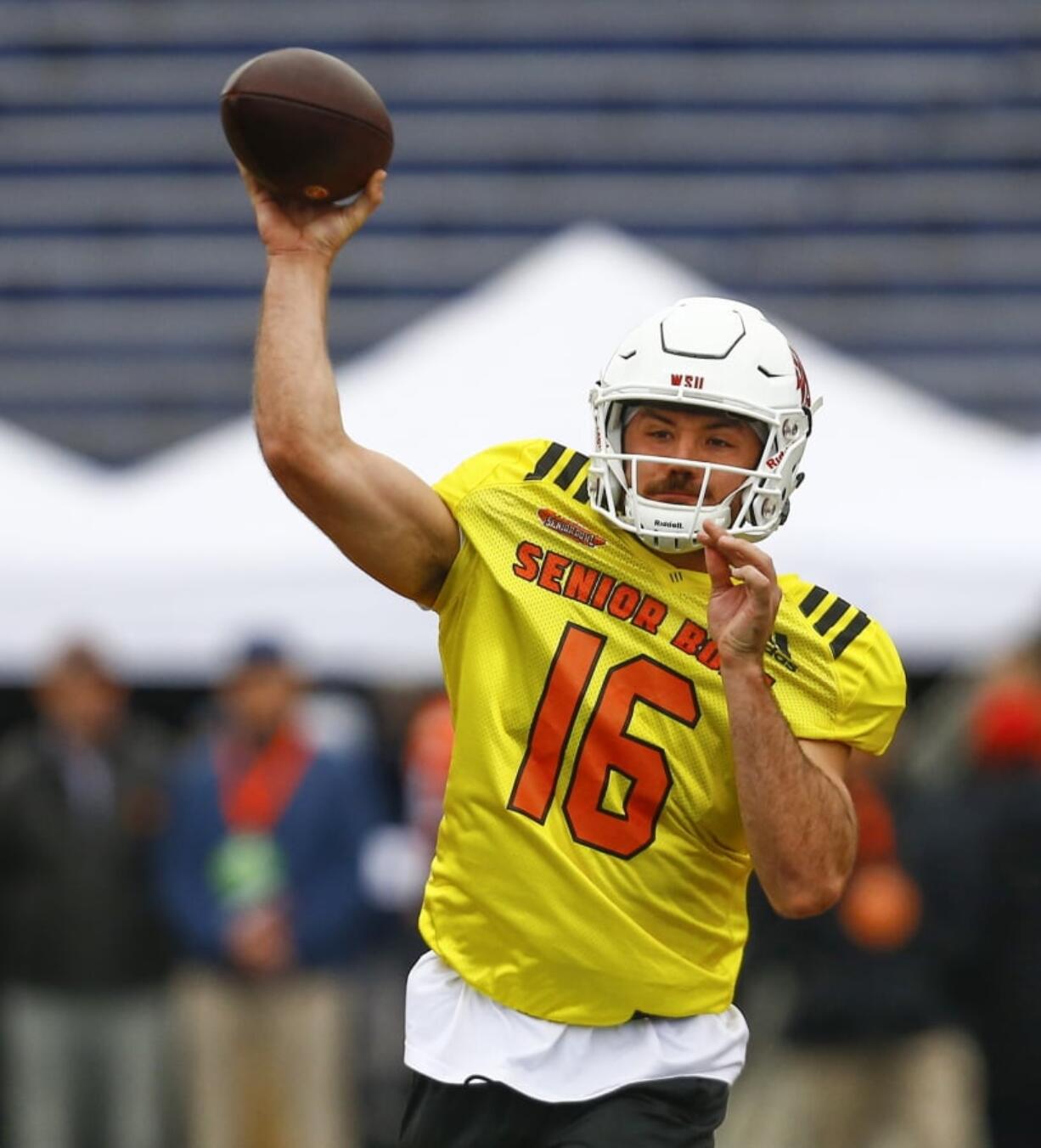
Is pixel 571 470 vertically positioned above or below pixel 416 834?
above

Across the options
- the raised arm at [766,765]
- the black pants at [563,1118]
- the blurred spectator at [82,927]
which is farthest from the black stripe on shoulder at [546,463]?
the blurred spectator at [82,927]

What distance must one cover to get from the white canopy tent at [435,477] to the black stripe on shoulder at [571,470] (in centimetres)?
397

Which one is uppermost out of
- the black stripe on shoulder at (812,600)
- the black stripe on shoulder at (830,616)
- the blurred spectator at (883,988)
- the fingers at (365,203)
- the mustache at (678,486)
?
the fingers at (365,203)

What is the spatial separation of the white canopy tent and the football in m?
4.26

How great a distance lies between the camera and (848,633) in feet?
11.9

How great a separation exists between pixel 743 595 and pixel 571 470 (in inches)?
16.9

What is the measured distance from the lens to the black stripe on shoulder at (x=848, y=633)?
3590 mm

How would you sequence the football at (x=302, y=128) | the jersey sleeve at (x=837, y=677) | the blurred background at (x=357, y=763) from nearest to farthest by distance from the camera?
the football at (x=302, y=128)
the jersey sleeve at (x=837, y=677)
the blurred background at (x=357, y=763)

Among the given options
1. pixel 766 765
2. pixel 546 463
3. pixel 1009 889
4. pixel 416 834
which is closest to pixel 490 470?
pixel 546 463

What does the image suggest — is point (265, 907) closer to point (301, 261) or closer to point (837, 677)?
point (837, 677)

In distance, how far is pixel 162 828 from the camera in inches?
305

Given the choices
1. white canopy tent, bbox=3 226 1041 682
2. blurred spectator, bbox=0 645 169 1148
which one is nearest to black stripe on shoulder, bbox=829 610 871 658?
white canopy tent, bbox=3 226 1041 682

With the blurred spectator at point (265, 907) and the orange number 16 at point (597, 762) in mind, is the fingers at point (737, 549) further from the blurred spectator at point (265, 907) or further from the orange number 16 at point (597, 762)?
the blurred spectator at point (265, 907)

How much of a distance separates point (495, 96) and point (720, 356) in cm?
932
